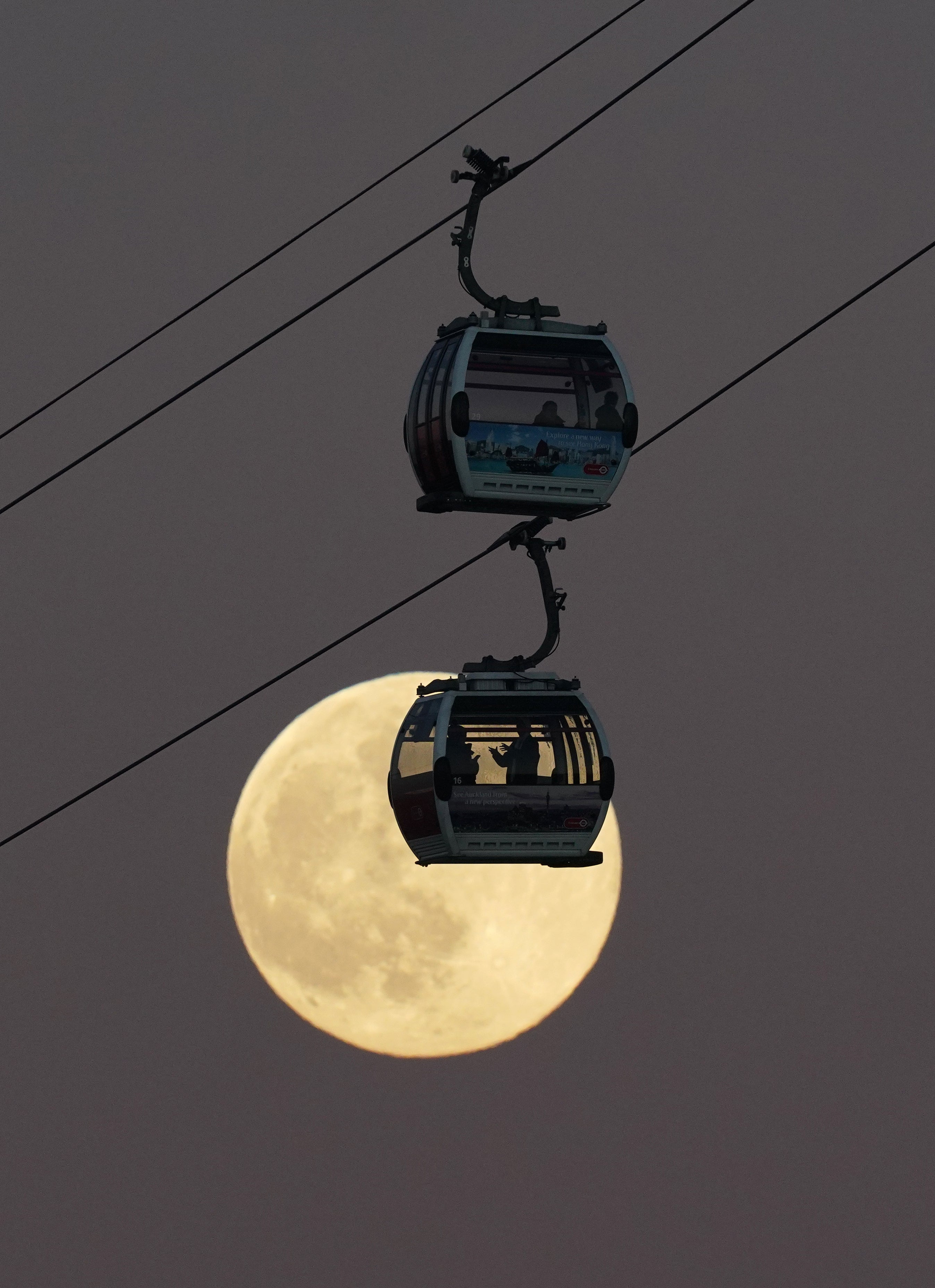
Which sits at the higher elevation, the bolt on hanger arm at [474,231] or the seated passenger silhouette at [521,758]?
the bolt on hanger arm at [474,231]

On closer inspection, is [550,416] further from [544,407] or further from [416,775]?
[416,775]

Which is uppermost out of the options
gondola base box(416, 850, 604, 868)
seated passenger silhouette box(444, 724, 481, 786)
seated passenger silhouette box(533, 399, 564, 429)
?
seated passenger silhouette box(533, 399, 564, 429)

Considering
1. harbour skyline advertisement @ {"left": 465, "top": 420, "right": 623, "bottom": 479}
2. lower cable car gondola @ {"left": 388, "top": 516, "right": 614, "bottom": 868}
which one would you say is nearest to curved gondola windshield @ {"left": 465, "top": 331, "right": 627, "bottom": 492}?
harbour skyline advertisement @ {"left": 465, "top": 420, "right": 623, "bottom": 479}

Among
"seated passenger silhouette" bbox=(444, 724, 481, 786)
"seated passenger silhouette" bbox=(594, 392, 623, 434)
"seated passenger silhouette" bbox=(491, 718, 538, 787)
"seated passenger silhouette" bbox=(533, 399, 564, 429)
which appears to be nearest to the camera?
"seated passenger silhouette" bbox=(444, 724, 481, 786)

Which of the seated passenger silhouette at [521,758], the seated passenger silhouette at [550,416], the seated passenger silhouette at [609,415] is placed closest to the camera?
the seated passenger silhouette at [521,758]

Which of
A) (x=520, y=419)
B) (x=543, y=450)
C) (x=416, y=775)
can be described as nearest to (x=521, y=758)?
(x=416, y=775)

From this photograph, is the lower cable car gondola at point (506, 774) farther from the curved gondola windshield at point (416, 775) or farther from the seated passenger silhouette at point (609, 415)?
the seated passenger silhouette at point (609, 415)

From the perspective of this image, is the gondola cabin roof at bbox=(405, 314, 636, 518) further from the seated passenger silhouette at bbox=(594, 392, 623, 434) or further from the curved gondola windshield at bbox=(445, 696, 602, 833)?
the curved gondola windshield at bbox=(445, 696, 602, 833)

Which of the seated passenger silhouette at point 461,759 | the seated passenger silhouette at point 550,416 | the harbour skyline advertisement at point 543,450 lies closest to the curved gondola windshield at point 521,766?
the seated passenger silhouette at point 461,759
